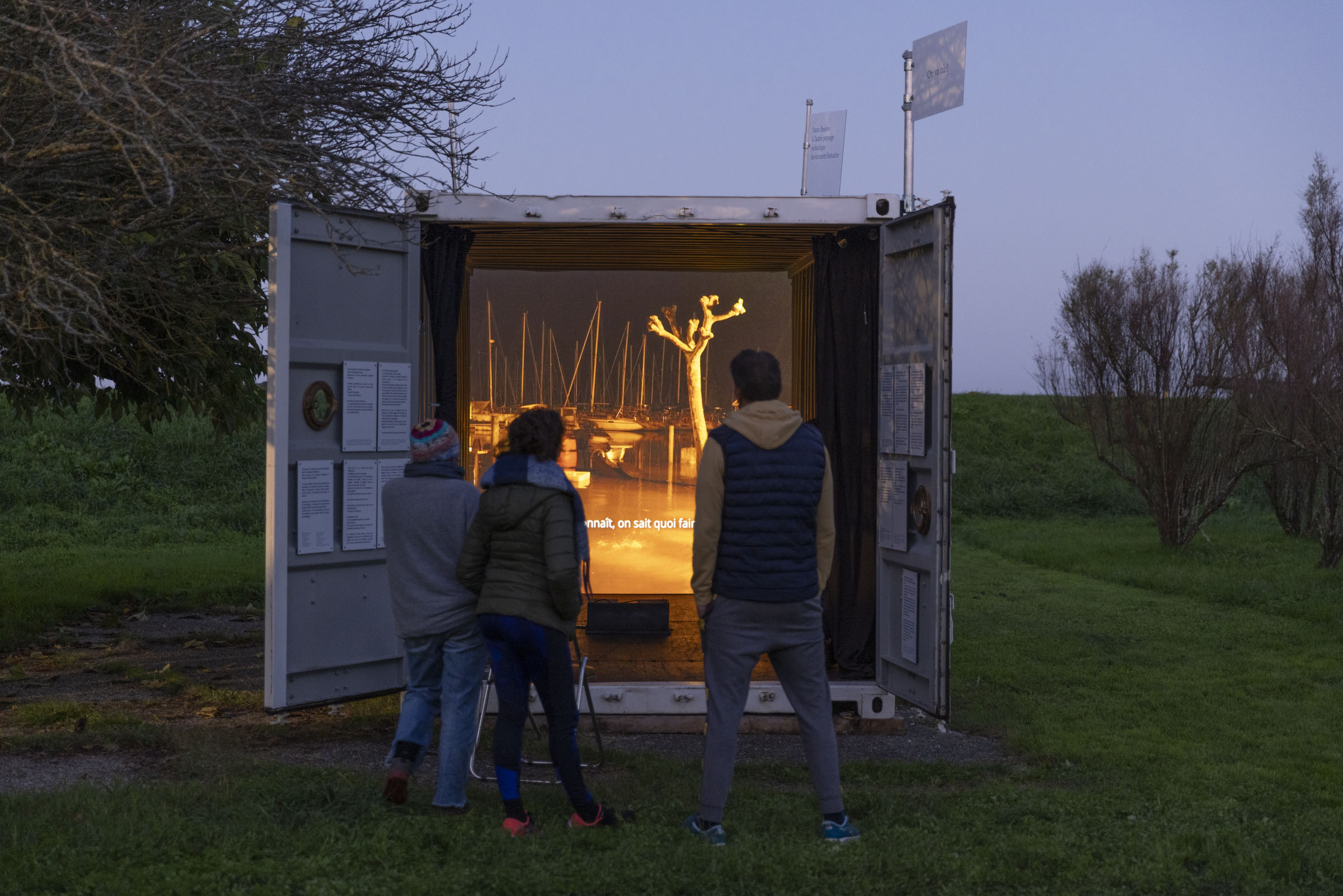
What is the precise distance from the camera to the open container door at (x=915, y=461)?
5926 millimetres

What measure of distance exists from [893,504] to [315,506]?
2912mm

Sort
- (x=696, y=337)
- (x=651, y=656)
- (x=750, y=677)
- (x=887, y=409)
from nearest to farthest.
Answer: (x=750, y=677) < (x=887, y=409) < (x=651, y=656) < (x=696, y=337)

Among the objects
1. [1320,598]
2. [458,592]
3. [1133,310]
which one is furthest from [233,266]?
[1133,310]

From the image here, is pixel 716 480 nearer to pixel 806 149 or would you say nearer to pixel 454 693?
pixel 454 693

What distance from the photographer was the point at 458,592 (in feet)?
15.7

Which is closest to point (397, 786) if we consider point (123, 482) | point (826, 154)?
point (826, 154)

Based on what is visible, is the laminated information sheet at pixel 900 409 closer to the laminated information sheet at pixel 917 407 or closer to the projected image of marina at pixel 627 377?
the laminated information sheet at pixel 917 407

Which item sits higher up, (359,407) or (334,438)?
(359,407)

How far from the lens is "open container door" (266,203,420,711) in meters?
5.91

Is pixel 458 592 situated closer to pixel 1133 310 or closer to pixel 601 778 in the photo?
pixel 601 778

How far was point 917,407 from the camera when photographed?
6.23 m

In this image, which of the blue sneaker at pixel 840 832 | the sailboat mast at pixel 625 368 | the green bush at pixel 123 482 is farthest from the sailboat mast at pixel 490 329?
the green bush at pixel 123 482

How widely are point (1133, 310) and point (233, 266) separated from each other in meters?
12.4

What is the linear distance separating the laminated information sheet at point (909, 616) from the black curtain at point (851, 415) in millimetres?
603
